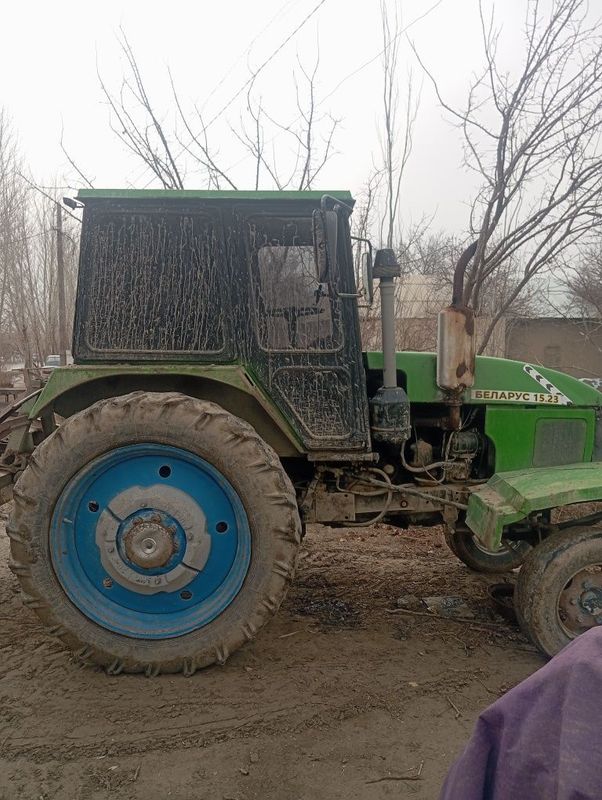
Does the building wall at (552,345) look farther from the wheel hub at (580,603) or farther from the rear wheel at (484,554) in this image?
the wheel hub at (580,603)

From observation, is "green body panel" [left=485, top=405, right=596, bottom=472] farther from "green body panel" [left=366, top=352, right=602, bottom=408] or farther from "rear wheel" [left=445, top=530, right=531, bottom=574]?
"rear wheel" [left=445, top=530, right=531, bottom=574]

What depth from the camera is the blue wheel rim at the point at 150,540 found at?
2.87m

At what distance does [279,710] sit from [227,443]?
1222mm

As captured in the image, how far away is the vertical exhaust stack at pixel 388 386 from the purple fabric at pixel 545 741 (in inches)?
88.8

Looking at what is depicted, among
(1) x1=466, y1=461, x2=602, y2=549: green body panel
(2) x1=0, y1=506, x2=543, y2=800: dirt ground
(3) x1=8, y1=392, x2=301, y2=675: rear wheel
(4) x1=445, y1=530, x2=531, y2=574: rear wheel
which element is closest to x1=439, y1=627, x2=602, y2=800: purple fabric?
(2) x1=0, y1=506, x2=543, y2=800: dirt ground

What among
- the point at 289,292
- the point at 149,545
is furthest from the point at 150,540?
the point at 289,292

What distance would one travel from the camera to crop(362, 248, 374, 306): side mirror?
10.7 feet

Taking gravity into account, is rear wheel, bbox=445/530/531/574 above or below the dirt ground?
above

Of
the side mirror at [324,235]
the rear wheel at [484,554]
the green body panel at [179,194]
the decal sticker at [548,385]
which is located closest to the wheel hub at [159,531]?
the side mirror at [324,235]

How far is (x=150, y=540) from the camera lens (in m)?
2.85

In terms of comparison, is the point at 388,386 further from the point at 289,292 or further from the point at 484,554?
the point at 484,554

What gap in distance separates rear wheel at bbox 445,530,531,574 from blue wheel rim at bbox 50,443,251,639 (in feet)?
6.32

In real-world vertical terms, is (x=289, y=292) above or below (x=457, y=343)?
above

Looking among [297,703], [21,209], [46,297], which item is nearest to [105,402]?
[297,703]
